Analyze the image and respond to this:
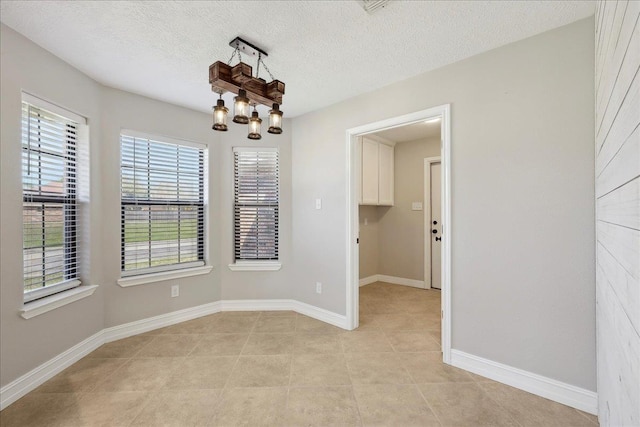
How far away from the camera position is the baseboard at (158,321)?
8.70ft

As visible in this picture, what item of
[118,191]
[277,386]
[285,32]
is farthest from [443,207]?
[118,191]

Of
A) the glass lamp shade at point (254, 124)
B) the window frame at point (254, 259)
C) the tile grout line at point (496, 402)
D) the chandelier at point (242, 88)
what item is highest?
the chandelier at point (242, 88)

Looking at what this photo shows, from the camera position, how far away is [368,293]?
422cm

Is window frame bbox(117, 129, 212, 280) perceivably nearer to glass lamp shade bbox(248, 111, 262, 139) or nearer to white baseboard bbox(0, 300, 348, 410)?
white baseboard bbox(0, 300, 348, 410)

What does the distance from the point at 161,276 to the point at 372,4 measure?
308 centimetres

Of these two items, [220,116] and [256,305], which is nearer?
[220,116]

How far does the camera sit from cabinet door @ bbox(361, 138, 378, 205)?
4.10 meters

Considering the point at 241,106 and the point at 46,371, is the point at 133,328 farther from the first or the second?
the point at 241,106

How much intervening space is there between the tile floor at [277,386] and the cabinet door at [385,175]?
225 cm

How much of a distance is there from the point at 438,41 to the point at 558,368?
2307mm

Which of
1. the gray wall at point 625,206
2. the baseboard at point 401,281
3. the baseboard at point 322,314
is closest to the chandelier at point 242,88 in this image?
the gray wall at point 625,206

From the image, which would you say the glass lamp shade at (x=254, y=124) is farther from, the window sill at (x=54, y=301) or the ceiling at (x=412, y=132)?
the ceiling at (x=412, y=132)

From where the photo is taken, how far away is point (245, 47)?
1953mm

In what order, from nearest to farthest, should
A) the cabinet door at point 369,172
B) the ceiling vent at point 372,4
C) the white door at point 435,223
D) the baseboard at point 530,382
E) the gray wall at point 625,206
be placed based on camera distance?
the gray wall at point 625,206 < the ceiling vent at point 372,4 < the baseboard at point 530,382 < the cabinet door at point 369,172 < the white door at point 435,223
